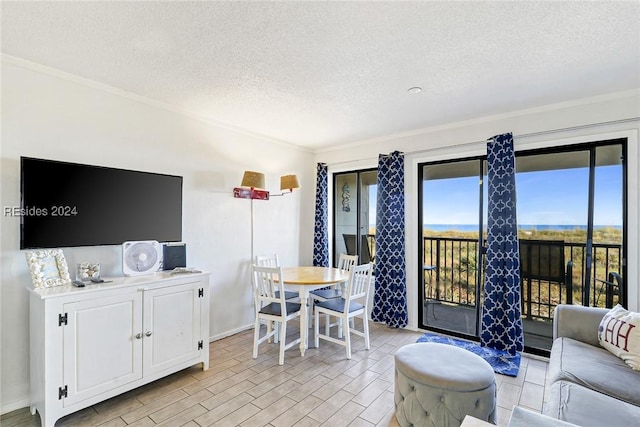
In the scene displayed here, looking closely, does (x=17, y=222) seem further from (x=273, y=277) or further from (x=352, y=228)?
(x=352, y=228)

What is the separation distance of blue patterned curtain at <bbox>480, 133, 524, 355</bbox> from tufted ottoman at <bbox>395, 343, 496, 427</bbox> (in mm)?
1372

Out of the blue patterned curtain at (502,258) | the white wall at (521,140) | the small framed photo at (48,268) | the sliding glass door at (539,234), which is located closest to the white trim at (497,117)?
the white wall at (521,140)

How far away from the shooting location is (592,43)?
1.99 m

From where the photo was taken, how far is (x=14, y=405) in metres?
2.22

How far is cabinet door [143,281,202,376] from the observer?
8.02 feet

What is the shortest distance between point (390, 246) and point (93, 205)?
10.5 feet

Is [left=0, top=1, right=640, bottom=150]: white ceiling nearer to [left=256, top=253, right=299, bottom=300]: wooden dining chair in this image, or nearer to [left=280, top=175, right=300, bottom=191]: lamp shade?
[left=280, top=175, right=300, bottom=191]: lamp shade

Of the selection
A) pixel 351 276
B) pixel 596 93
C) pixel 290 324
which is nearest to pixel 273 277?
pixel 351 276

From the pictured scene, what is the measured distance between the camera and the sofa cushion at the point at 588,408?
141 centimetres

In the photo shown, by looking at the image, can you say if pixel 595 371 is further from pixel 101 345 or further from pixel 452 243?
pixel 101 345

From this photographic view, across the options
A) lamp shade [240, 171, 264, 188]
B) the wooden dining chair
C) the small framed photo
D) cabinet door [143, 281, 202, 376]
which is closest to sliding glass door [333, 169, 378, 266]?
the wooden dining chair

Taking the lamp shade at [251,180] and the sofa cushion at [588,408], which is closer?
the sofa cushion at [588,408]

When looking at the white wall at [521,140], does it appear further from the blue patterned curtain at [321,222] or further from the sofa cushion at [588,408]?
the sofa cushion at [588,408]

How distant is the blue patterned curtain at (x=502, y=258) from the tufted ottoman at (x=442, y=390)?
4.50 feet
